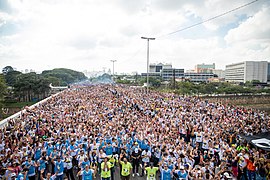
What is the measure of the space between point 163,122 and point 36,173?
9098 mm

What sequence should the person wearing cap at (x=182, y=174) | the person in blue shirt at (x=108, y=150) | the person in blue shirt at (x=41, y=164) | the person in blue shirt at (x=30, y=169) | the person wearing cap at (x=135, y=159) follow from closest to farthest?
1. the person wearing cap at (x=182, y=174)
2. the person in blue shirt at (x=30, y=169)
3. the person in blue shirt at (x=41, y=164)
4. the person wearing cap at (x=135, y=159)
5. the person in blue shirt at (x=108, y=150)

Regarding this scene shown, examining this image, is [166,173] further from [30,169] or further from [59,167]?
[30,169]

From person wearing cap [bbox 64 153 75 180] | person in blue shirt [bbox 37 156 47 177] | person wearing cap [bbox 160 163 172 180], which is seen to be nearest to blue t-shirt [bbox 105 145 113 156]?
person wearing cap [bbox 64 153 75 180]

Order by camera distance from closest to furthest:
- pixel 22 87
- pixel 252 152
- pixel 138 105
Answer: pixel 252 152 → pixel 138 105 → pixel 22 87

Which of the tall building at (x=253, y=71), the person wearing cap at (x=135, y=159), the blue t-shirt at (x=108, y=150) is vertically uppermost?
the tall building at (x=253, y=71)

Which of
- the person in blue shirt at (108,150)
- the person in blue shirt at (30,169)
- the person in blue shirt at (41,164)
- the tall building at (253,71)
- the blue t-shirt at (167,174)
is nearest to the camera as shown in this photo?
the blue t-shirt at (167,174)

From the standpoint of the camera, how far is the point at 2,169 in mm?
7219

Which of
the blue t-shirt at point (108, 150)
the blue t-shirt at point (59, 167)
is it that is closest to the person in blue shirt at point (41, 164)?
the blue t-shirt at point (59, 167)

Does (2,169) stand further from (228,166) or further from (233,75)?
(233,75)

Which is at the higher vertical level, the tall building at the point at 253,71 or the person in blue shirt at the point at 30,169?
the tall building at the point at 253,71


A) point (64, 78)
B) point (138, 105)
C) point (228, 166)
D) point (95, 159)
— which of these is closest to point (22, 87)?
point (138, 105)

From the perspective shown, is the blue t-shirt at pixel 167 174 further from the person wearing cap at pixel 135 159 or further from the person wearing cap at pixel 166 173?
the person wearing cap at pixel 135 159

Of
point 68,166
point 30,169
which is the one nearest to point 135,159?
point 68,166

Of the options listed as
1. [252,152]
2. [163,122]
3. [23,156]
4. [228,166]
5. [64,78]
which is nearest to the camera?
[23,156]
